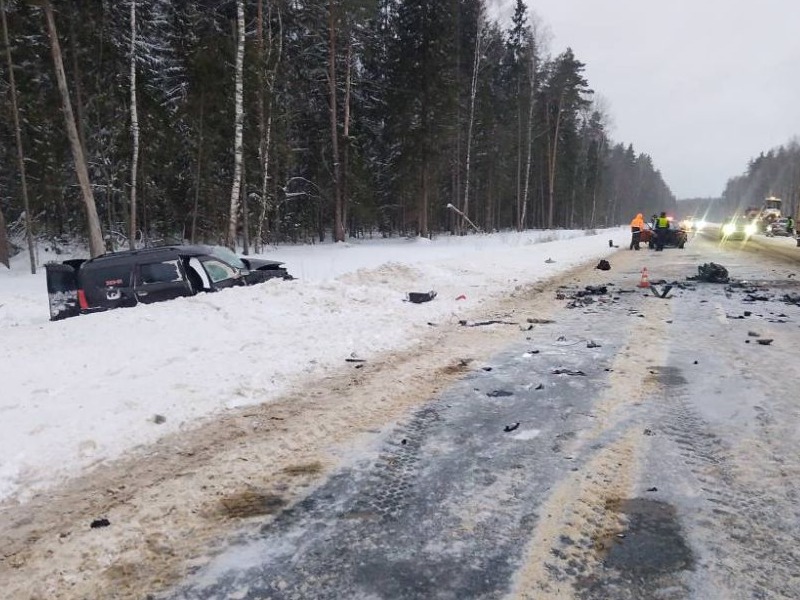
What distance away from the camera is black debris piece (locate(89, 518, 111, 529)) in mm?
2924

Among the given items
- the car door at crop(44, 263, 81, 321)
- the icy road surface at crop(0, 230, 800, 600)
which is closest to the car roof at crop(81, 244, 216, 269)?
the car door at crop(44, 263, 81, 321)

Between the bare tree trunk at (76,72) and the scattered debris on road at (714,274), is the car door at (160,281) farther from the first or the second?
the bare tree trunk at (76,72)

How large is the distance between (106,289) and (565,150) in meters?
57.2

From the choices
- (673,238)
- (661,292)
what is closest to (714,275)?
(661,292)

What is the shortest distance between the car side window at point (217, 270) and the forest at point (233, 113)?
30.4ft

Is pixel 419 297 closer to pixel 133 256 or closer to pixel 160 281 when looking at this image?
pixel 160 281

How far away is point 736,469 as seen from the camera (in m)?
3.44

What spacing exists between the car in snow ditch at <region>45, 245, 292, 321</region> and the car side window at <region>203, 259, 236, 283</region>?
0.09 m

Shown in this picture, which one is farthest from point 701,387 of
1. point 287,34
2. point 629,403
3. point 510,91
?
point 510,91

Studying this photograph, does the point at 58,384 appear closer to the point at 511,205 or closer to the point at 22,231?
the point at 22,231

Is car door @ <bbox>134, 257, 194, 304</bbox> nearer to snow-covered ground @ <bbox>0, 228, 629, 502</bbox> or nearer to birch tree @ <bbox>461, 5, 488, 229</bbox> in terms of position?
snow-covered ground @ <bbox>0, 228, 629, 502</bbox>

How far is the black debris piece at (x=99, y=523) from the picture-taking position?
9.59 ft

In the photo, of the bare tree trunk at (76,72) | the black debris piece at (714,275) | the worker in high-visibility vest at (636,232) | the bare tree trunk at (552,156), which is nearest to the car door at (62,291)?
the black debris piece at (714,275)

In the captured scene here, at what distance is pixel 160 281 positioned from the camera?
8.18 metres
